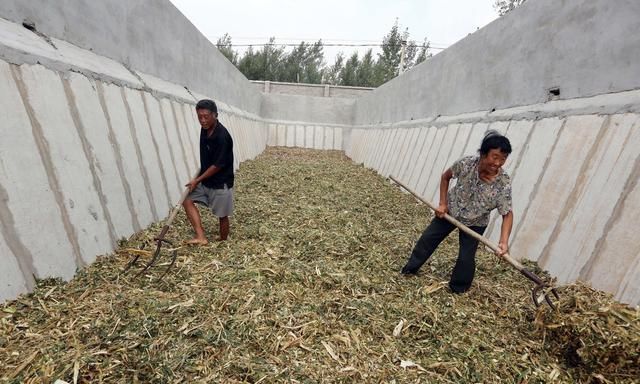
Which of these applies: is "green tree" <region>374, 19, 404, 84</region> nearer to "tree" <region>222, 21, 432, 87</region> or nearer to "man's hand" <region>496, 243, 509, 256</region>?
"tree" <region>222, 21, 432, 87</region>

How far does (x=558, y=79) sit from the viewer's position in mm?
4523

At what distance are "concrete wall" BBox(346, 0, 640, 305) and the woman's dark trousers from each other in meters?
0.92

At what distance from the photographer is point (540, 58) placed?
16.1ft

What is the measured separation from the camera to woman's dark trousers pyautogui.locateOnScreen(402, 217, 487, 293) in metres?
3.32

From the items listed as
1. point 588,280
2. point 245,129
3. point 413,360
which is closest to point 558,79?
point 588,280

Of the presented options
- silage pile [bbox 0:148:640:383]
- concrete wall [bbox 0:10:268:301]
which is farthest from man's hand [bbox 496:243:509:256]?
concrete wall [bbox 0:10:268:301]

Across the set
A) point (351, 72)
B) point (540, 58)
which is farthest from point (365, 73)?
point (540, 58)

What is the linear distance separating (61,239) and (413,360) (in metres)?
2.89

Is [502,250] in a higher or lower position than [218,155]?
lower

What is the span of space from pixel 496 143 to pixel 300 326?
211 cm

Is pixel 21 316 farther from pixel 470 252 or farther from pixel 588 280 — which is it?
pixel 588 280

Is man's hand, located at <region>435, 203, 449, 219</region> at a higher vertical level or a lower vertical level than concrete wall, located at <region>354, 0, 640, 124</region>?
lower

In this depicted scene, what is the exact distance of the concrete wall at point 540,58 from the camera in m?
3.72

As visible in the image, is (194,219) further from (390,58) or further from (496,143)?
(390,58)
